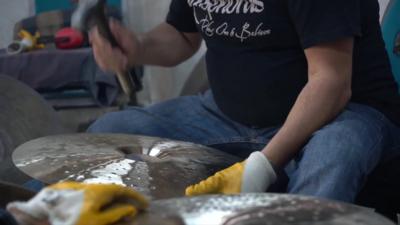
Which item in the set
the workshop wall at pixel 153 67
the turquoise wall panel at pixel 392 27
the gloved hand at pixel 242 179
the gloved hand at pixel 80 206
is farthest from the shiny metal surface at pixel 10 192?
the workshop wall at pixel 153 67

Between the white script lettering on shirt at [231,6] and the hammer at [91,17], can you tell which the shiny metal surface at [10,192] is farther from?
the white script lettering on shirt at [231,6]

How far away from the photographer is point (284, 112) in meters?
1.25

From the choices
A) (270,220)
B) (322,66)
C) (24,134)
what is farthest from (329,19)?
(24,134)

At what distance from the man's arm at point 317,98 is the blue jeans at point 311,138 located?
18mm

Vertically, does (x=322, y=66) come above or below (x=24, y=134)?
above

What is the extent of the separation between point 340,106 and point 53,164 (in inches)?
17.5

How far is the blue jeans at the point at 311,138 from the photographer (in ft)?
3.26

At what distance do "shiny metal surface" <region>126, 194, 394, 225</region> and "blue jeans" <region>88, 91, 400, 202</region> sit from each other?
1.07ft

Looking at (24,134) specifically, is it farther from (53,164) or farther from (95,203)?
(95,203)

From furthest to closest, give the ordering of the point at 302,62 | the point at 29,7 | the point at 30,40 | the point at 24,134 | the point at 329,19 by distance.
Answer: the point at 29,7, the point at 30,40, the point at 24,134, the point at 302,62, the point at 329,19

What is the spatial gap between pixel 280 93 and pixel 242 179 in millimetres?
328

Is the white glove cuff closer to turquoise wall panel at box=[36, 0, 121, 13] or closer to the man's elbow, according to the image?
the man's elbow

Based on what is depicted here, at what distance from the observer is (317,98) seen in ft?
3.56

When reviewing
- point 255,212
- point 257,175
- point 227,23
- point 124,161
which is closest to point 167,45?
point 227,23
